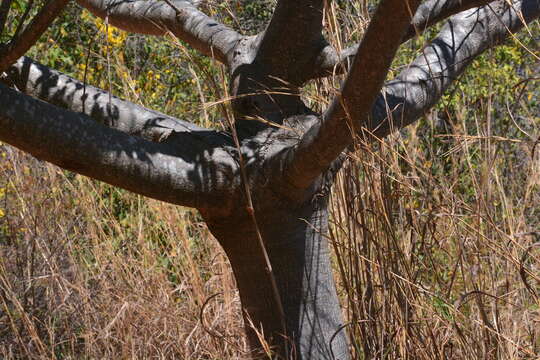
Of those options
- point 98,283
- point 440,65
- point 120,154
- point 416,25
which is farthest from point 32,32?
point 98,283

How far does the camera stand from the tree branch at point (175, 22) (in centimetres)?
218

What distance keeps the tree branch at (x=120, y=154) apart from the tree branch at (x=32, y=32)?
7 centimetres

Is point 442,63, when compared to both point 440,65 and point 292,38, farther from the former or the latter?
point 292,38

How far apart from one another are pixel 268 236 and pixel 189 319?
1.17m

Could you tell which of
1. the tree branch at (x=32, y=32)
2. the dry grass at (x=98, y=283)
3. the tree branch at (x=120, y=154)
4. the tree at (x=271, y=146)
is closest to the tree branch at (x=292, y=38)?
the tree at (x=271, y=146)

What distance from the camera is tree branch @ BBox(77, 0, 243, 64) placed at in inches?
86.0

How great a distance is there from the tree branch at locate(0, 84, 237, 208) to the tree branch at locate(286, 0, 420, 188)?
185 mm

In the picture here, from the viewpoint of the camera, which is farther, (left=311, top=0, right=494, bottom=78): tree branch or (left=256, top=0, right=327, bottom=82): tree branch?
(left=256, top=0, right=327, bottom=82): tree branch

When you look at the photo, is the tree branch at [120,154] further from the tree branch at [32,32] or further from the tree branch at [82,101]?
the tree branch at [82,101]

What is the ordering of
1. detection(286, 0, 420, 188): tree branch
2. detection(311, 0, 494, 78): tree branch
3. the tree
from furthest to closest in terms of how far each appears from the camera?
detection(311, 0, 494, 78): tree branch < the tree < detection(286, 0, 420, 188): tree branch

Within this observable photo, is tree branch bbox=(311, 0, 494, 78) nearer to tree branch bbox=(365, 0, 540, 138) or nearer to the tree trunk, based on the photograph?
tree branch bbox=(365, 0, 540, 138)

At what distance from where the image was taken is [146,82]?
5066 mm

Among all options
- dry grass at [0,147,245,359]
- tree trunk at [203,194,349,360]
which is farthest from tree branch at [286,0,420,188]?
dry grass at [0,147,245,359]

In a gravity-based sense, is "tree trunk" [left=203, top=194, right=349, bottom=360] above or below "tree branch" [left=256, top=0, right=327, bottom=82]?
below
